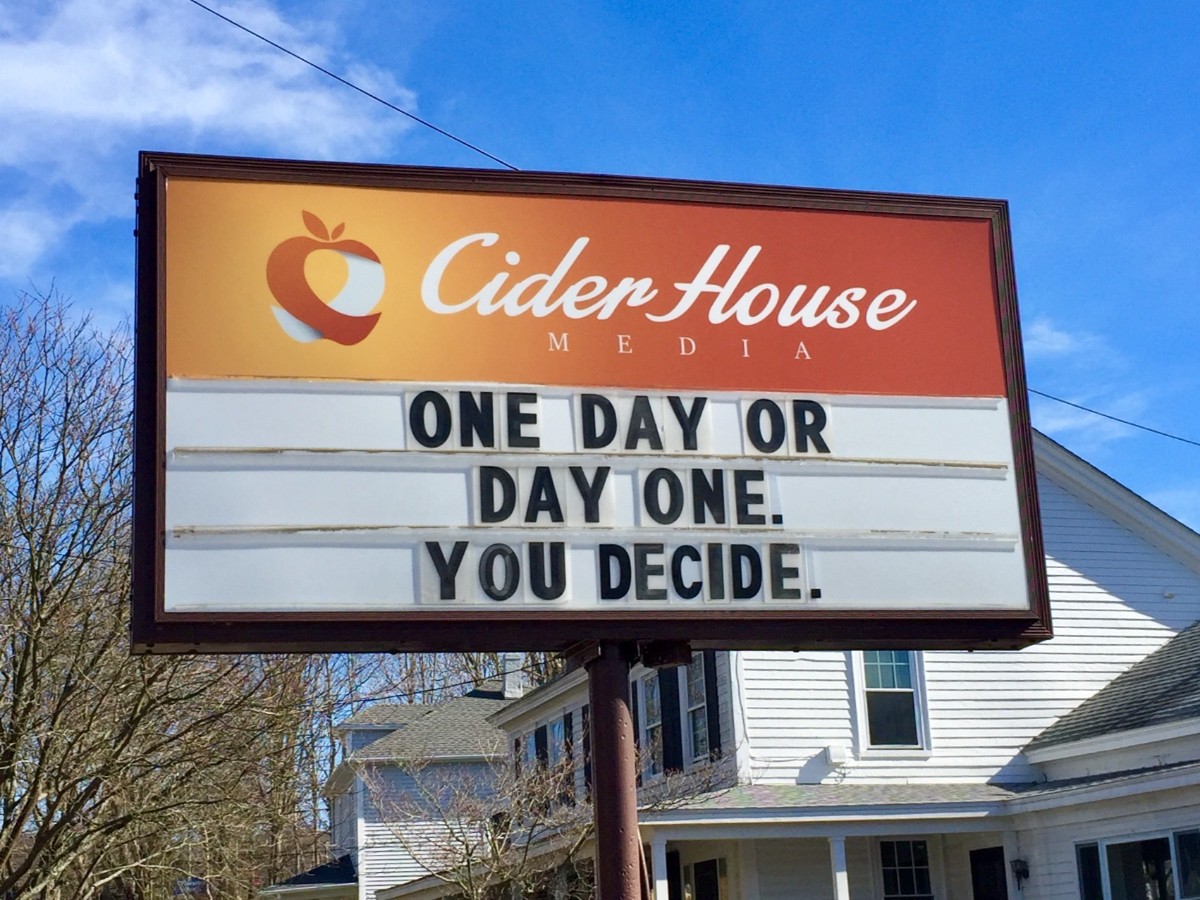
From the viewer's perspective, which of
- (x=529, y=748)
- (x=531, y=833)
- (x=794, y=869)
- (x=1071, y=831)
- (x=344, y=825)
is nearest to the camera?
(x=1071, y=831)

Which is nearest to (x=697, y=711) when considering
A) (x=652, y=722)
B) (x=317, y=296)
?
(x=652, y=722)

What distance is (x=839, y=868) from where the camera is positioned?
1847 centimetres

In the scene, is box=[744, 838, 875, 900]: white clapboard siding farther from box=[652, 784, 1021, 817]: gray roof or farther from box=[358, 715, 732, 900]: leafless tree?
box=[358, 715, 732, 900]: leafless tree

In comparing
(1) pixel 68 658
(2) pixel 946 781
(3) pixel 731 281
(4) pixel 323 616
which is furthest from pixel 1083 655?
(4) pixel 323 616

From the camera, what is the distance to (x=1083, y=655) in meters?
21.9

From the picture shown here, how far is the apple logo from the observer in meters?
7.83

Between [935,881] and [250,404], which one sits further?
[935,881]

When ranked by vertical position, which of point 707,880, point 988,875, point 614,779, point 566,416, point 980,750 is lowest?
point 988,875

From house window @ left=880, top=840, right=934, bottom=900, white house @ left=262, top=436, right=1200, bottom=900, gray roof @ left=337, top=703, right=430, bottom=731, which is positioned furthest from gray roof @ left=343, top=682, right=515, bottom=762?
house window @ left=880, top=840, right=934, bottom=900

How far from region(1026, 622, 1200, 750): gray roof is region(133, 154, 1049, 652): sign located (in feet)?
36.9

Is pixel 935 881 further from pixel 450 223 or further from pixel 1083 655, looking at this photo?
pixel 450 223

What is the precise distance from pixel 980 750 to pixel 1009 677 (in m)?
1.22

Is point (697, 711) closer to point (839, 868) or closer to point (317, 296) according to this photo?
point (839, 868)

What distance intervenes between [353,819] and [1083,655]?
22709 millimetres
